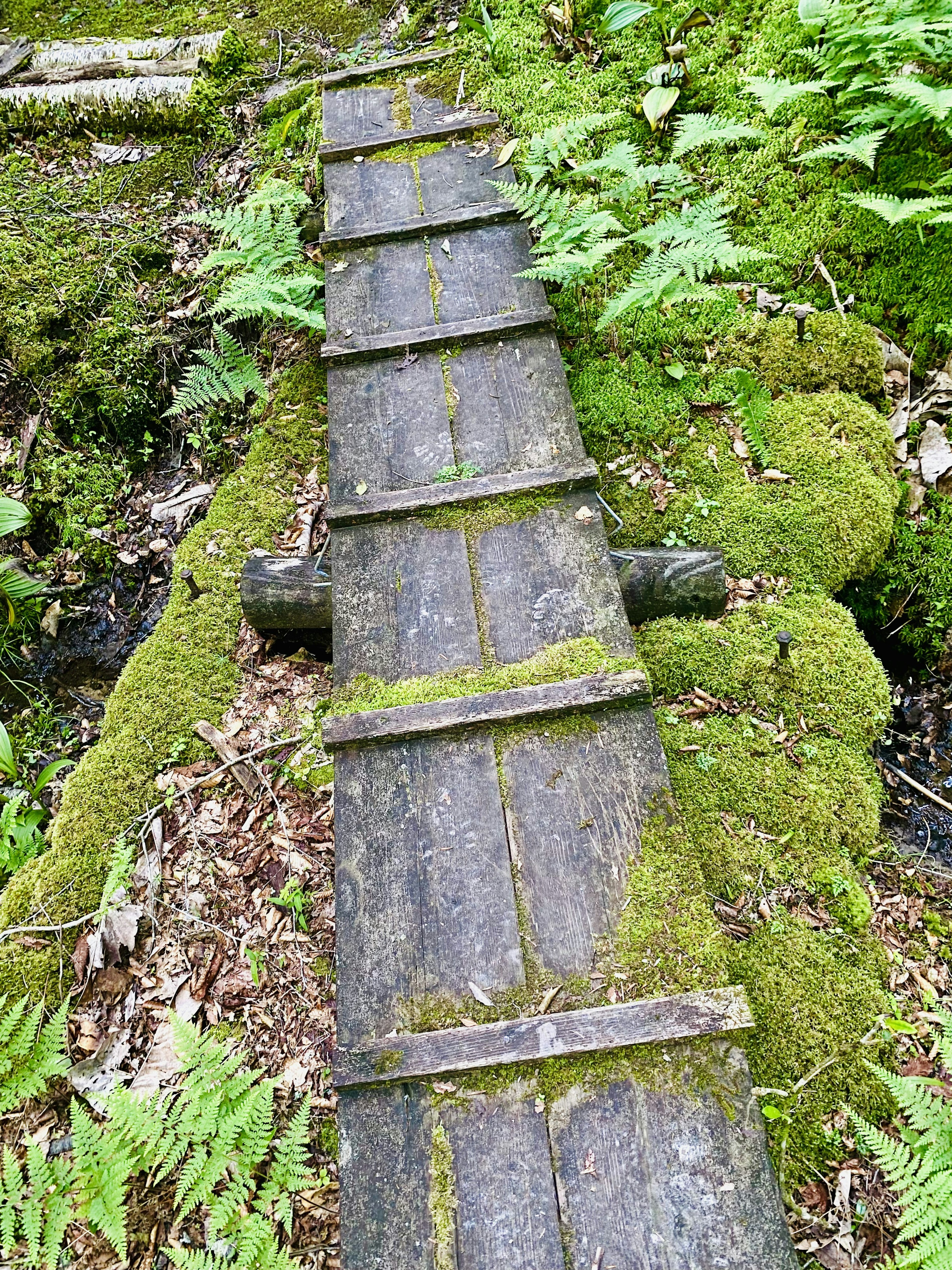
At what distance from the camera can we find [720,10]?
5.22 meters

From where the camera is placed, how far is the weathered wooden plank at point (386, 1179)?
83.6 inches

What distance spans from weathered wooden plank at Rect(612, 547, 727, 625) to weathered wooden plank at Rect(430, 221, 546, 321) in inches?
62.9

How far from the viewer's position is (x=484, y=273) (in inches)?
174

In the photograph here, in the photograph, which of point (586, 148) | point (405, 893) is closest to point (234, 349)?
point (586, 148)

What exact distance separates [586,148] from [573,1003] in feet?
16.3

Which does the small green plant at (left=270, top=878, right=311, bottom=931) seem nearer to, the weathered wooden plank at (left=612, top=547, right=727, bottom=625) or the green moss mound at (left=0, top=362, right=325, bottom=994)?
the green moss mound at (left=0, top=362, right=325, bottom=994)

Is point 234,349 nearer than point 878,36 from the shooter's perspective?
No

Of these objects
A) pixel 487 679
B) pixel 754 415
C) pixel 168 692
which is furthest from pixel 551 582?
pixel 168 692

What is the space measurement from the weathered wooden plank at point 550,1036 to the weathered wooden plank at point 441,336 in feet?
10.6

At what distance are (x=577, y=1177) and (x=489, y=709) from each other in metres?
1.44

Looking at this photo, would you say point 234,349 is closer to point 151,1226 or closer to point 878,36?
point 878,36

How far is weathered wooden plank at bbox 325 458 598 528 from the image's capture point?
3531 mm

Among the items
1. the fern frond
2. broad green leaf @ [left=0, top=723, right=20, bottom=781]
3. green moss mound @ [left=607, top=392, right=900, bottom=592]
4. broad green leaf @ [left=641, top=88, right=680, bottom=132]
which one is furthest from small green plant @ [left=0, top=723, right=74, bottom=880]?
broad green leaf @ [left=641, top=88, right=680, bottom=132]

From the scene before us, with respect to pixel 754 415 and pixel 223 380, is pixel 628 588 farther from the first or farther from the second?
pixel 223 380
